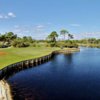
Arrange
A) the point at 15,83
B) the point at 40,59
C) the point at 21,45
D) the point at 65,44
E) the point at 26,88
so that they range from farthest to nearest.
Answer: the point at 65,44
the point at 21,45
the point at 40,59
the point at 15,83
the point at 26,88

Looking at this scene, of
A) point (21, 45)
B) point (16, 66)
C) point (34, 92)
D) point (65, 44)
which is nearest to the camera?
point (34, 92)

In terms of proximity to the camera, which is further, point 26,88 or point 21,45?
point 21,45

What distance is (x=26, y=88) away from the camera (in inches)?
1629

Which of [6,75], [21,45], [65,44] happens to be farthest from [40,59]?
[65,44]

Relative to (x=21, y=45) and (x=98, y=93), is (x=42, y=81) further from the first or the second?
(x=21, y=45)

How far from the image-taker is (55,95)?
119 feet

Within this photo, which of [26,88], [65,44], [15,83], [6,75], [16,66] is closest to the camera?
[26,88]

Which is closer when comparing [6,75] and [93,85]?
[93,85]

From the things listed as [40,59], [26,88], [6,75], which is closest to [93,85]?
[26,88]

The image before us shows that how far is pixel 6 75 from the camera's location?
5459 cm

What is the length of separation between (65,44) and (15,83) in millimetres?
138060

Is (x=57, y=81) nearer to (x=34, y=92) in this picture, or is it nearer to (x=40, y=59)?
(x=34, y=92)

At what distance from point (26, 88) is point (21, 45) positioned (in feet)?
375

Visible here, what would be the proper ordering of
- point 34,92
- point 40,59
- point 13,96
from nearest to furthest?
point 13,96 → point 34,92 → point 40,59
